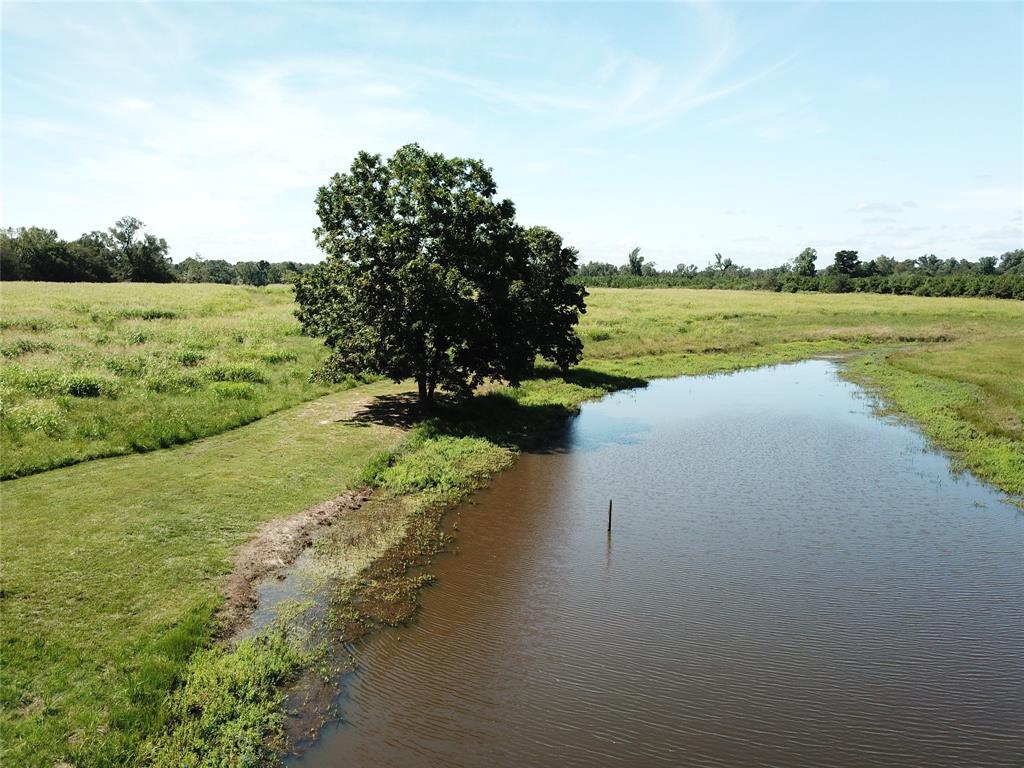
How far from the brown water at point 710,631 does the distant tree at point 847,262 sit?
13403 cm

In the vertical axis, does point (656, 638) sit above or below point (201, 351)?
below

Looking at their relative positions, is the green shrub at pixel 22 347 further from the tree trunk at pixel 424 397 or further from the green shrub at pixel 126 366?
the tree trunk at pixel 424 397

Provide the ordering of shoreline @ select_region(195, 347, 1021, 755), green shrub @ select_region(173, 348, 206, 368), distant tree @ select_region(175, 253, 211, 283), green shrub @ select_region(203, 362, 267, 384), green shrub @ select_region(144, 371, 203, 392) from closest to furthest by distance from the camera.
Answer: shoreline @ select_region(195, 347, 1021, 755), green shrub @ select_region(144, 371, 203, 392), green shrub @ select_region(203, 362, 267, 384), green shrub @ select_region(173, 348, 206, 368), distant tree @ select_region(175, 253, 211, 283)

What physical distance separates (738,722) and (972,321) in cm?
8050

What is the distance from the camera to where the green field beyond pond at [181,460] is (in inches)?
393

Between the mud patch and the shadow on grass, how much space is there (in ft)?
26.1

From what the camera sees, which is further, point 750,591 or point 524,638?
point 750,591

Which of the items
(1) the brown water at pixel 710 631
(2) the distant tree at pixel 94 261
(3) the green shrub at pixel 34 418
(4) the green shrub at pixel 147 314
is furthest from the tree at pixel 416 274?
(2) the distant tree at pixel 94 261

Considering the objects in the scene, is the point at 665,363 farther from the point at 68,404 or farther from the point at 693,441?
the point at 68,404

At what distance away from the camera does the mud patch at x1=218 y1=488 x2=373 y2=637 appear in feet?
42.7

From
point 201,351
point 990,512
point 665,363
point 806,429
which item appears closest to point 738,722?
point 990,512

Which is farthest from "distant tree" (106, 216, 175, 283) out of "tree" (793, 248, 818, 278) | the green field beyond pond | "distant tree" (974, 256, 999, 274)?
"distant tree" (974, 256, 999, 274)

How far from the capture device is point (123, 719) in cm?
943

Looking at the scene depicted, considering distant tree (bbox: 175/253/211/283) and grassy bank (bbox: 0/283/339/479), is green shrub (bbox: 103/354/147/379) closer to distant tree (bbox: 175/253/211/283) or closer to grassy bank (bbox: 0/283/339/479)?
grassy bank (bbox: 0/283/339/479)
